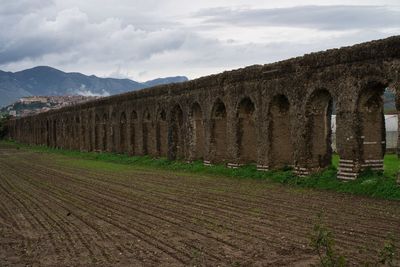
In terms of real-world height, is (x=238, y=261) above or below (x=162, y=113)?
below

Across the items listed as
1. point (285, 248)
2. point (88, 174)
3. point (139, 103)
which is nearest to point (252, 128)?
point (88, 174)

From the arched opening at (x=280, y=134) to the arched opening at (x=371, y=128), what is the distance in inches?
178

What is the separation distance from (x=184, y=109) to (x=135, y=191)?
40.3 ft

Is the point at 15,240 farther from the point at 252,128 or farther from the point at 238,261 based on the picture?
the point at 252,128

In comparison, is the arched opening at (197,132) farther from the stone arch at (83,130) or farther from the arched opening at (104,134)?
the stone arch at (83,130)

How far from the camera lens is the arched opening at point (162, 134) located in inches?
1370

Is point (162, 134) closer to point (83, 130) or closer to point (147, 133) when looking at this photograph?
point (147, 133)

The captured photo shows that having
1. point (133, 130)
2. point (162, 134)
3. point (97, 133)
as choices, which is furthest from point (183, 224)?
point (97, 133)

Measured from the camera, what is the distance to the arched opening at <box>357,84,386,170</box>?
18.5m

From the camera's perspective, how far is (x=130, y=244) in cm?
1044

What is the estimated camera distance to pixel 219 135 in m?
27.8

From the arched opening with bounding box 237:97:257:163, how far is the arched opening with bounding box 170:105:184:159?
7.55 metres

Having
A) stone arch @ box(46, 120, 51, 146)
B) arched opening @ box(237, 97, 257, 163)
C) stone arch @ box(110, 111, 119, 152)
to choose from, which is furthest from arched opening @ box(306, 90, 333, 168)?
stone arch @ box(46, 120, 51, 146)

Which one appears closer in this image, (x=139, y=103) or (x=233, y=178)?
(x=233, y=178)
